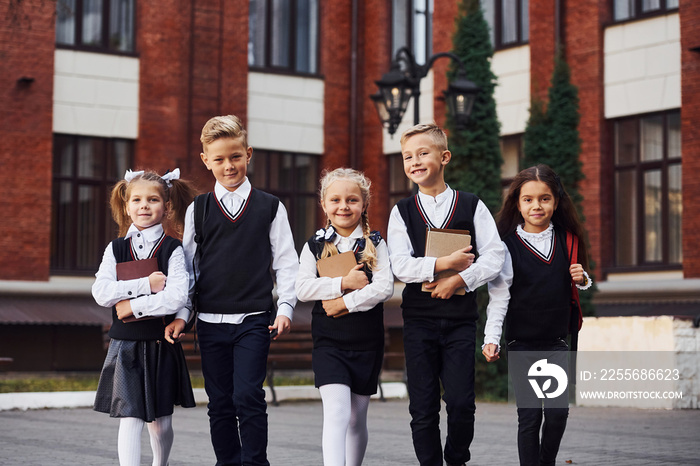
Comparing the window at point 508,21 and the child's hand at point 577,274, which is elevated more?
the window at point 508,21

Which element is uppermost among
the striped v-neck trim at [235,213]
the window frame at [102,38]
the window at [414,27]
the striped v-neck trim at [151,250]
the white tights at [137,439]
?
the window at [414,27]

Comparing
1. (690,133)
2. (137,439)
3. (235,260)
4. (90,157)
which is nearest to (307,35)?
(90,157)

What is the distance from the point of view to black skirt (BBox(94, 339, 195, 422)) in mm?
5781

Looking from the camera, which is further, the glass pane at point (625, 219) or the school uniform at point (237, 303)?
the glass pane at point (625, 219)

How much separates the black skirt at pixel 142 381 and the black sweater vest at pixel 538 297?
1.86 metres

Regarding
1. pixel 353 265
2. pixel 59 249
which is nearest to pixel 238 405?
pixel 353 265

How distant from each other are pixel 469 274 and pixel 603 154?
15497 mm

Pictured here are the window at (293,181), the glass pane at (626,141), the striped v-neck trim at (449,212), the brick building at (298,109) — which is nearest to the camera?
the striped v-neck trim at (449,212)

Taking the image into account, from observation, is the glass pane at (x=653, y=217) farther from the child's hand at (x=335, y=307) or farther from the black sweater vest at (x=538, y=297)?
the child's hand at (x=335, y=307)

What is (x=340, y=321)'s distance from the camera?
19.1 feet

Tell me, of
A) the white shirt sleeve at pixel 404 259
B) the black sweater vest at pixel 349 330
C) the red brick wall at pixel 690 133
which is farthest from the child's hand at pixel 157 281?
the red brick wall at pixel 690 133

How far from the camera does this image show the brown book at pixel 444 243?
19.2ft

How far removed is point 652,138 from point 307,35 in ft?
28.0

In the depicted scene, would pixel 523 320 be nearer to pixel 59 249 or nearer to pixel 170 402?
pixel 170 402
